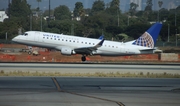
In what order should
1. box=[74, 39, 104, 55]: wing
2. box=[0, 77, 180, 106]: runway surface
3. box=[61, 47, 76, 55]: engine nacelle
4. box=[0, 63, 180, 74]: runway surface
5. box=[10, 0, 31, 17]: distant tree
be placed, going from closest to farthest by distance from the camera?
box=[0, 77, 180, 106]: runway surface
box=[0, 63, 180, 74]: runway surface
box=[61, 47, 76, 55]: engine nacelle
box=[74, 39, 104, 55]: wing
box=[10, 0, 31, 17]: distant tree

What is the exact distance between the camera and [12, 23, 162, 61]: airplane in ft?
179

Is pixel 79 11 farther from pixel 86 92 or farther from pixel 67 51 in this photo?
pixel 86 92

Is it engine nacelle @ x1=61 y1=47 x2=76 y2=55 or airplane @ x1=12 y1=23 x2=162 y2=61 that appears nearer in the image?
engine nacelle @ x1=61 y1=47 x2=76 y2=55

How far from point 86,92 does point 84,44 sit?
104 feet

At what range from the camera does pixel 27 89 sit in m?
25.0

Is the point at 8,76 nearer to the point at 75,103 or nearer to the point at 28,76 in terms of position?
the point at 28,76

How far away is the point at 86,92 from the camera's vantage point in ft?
79.3

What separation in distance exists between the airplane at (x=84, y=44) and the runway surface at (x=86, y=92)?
22991 mm

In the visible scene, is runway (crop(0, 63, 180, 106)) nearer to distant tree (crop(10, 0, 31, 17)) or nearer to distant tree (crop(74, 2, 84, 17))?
distant tree (crop(10, 0, 31, 17))

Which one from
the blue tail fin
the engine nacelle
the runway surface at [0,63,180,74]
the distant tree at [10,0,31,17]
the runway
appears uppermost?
the distant tree at [10,0,31,17]

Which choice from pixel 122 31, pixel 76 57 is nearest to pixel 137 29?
pixel 122 31

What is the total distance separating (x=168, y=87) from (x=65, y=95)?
285 inches

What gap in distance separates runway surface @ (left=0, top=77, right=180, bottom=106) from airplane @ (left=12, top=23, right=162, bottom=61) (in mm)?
22991

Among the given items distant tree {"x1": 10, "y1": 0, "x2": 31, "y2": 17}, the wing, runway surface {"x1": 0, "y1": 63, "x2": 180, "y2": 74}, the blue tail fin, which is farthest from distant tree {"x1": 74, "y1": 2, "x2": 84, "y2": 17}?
runway surface {"x1": 0, "y1": 63, "x2": 180, "y2": 74}
